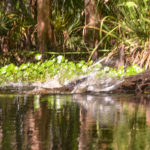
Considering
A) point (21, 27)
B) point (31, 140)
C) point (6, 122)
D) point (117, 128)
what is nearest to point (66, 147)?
point (31, 140)

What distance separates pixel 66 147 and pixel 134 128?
68 centimetres

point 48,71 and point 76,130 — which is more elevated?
point 76,130

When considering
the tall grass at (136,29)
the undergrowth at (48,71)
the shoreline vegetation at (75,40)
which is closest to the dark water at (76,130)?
the shoreline vegetation at (75,40)

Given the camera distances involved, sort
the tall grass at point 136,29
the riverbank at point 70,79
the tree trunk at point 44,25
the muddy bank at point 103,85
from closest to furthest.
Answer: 1. the muddy bank at point 103,85
2. the riverbank at point 70,79
3. the tall grass at point 136,29
4. the tree trunk at point 44,25

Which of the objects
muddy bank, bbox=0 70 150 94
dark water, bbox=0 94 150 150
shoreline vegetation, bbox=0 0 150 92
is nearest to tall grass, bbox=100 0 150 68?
shoreline vegetation, bbox=0 0 150 92

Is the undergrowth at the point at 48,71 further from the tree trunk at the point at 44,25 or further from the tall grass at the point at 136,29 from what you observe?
the tree trunk at the point at 44,25

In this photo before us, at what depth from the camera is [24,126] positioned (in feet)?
8.63

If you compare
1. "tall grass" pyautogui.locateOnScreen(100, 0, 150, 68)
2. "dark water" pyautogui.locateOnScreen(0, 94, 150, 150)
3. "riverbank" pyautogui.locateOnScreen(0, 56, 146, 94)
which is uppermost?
"tall grass" pyautogui.locateOnScreen(100, 0, 150, 68)

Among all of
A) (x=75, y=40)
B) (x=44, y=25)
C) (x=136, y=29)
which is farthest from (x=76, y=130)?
(x=75, y=40)

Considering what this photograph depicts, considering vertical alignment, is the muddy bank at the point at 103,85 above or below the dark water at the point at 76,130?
below

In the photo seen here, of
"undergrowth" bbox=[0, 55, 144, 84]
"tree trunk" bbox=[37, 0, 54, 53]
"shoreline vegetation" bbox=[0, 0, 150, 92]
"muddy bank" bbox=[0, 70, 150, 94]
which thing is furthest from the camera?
"tree trunk" bbox=[37, 0, 54, 53]

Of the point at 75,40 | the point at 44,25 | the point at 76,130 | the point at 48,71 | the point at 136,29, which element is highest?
the point at 44,25

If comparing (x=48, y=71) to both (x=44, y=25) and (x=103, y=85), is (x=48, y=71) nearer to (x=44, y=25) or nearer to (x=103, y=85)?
(x=44, y=25)

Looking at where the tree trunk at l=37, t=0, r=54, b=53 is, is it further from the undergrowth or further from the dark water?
the dark water
